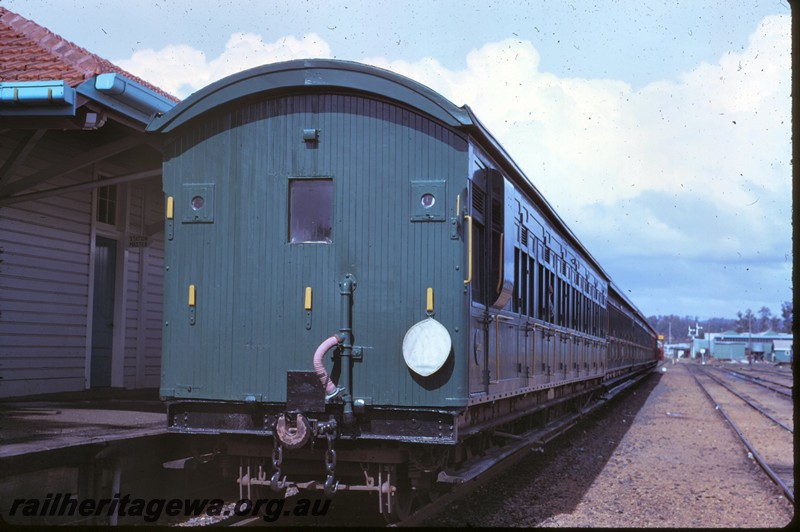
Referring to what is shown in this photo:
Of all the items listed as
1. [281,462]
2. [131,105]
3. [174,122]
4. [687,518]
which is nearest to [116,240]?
[131,105]

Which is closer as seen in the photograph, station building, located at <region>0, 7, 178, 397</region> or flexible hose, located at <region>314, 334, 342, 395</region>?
flexible hose, located at <region>314, 334, 342, 395</region>

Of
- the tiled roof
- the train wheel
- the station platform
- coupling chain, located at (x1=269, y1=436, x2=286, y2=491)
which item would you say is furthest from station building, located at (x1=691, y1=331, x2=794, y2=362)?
coupling chain, located at (x1=269, y1=436, x2=286, y2=491)

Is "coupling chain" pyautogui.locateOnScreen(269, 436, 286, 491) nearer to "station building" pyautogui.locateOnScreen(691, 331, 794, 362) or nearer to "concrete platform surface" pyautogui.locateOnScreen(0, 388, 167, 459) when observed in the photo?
"concrete platform surface" pyautogui.locateOnScreen(0, 388, 167, 459)

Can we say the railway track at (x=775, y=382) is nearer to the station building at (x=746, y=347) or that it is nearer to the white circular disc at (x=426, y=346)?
the white circular disc at (x=426, y=346)

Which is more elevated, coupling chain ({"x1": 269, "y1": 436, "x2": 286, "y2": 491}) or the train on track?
the train on track

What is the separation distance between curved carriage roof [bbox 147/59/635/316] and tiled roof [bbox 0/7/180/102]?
244cm

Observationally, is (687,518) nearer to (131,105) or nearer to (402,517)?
(402,517)

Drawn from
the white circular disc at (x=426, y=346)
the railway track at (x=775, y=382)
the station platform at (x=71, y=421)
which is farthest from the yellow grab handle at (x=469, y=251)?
the railway track at (x=775, y=382)

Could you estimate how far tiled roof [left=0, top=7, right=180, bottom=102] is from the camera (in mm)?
8883

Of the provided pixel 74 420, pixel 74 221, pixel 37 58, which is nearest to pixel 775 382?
pixel 74 221

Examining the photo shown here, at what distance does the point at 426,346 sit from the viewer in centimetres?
627

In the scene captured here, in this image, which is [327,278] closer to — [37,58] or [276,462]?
[276,462]

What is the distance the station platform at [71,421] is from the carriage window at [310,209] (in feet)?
7.56

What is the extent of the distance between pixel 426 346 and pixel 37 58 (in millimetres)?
6155
